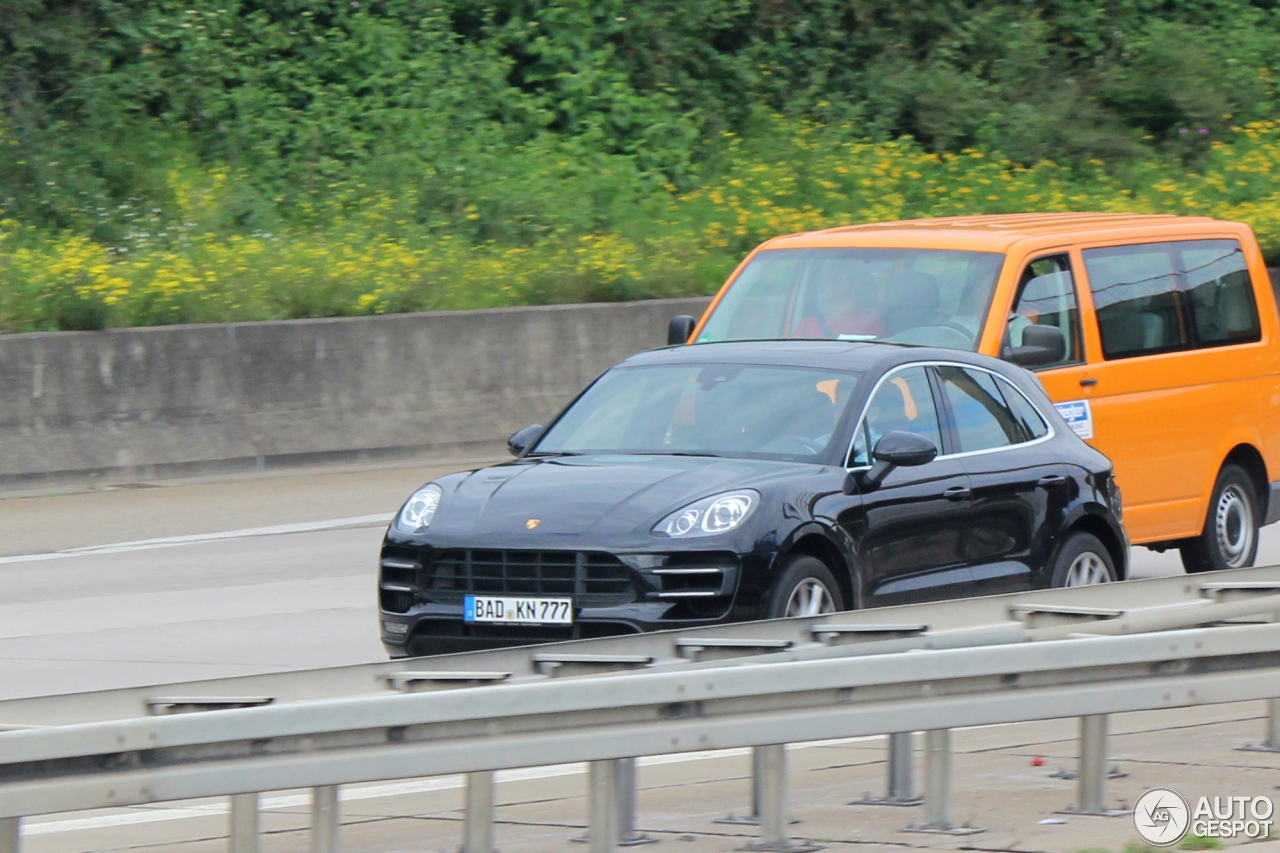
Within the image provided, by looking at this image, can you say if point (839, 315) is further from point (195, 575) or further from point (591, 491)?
point (591, 491)

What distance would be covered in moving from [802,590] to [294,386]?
955 centimetres

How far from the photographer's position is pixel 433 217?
22.8 metres

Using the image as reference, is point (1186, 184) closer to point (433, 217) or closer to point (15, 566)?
point (433, 217)

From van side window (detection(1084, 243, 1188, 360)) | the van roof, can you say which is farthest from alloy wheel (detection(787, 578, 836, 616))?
van side window (detection(1084, 243, 1188, 360))

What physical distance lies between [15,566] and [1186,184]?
18.8m

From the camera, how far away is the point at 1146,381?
12680 millimetres

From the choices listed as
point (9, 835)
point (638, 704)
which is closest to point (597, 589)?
point (638, 704)

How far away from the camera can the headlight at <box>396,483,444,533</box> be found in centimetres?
887

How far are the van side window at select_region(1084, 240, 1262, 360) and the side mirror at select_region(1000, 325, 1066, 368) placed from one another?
667 mm

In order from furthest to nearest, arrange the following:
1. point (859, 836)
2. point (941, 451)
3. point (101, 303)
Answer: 1. point (101, 303)
2. point (941, 451)
3. point (859, 836)

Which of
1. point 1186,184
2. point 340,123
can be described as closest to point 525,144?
point 340,123

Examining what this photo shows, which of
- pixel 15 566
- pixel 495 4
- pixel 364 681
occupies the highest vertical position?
pixel 495 4

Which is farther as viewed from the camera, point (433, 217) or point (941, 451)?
point (433, 217)

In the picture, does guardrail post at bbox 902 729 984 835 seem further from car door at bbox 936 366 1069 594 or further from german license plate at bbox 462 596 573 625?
car door at bbox 936 366 1069 594
